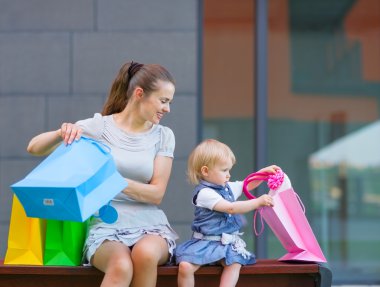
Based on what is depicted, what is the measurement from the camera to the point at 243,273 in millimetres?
3787

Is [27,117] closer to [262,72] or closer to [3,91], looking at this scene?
[3,91]

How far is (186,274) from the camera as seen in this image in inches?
145

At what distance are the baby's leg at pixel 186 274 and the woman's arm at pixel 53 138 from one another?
0.70 m

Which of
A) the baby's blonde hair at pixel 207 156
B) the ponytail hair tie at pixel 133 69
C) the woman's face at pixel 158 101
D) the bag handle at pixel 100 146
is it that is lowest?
the baby's blonde hair at pixel 207 156

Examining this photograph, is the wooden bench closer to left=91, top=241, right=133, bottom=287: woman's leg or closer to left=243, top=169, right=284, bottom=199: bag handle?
left=91, top=241, right=133, bottom=287: woman's leg

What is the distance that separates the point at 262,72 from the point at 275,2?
62cm

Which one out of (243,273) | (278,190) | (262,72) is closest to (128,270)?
(243,273)

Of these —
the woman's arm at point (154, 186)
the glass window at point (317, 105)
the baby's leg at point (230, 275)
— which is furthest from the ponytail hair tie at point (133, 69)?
the glass window at point (317, 105)

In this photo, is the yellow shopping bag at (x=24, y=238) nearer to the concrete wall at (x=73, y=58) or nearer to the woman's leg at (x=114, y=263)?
the woman's leg at (x=114, y=263)

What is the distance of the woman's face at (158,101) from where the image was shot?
3.87 metres

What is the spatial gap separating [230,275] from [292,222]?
0.38 m

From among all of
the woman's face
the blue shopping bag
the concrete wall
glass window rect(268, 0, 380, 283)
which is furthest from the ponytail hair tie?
glass window rect(268, 0, 380, 283)

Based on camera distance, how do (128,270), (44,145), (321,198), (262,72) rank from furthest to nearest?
(321,198)
(262,72)
(44,145)
(128,270)

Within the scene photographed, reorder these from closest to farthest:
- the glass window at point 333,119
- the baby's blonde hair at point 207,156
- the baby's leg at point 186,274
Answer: the baby's leg at point 186,274 → the baby's blonde hair at point 207,156 → the glass window at point 333,119
